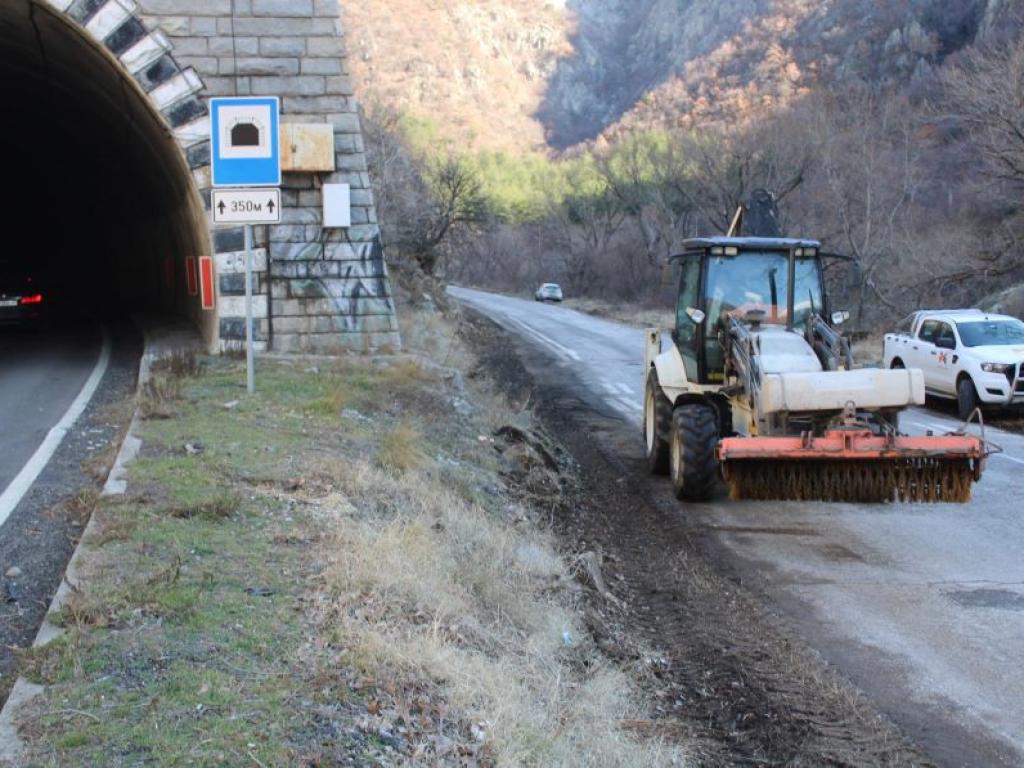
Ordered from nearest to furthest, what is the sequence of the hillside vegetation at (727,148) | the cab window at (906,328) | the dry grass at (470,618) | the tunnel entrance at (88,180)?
the dry grass at (470,618), the tunnel entrance at (88,180), the cab window at (906,328), the hillside vegetation at (727,148)

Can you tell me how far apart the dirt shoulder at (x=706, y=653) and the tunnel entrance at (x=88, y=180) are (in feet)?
27.4

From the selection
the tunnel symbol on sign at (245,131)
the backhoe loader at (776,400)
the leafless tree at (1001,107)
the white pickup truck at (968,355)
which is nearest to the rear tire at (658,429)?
the backhoe loader at (776,400)

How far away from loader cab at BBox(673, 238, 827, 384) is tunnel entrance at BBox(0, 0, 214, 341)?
7393 millimetres

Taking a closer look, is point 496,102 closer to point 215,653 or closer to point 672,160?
point 672,160

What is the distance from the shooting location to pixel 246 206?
11.9 m

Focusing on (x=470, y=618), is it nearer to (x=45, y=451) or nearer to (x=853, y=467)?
(x=853, y=467)

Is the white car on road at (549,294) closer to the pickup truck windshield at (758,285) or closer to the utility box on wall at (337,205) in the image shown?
the utility box on wall at (337,205)

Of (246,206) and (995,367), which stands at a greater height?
(246,206)

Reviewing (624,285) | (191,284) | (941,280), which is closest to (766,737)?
(191,284)

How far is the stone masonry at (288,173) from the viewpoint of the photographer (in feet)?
51.3

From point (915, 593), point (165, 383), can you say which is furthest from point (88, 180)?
point (915, 593)

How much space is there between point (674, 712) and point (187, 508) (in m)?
3.41

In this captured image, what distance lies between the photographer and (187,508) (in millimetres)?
7504

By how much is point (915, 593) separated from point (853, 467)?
202 centimetres
